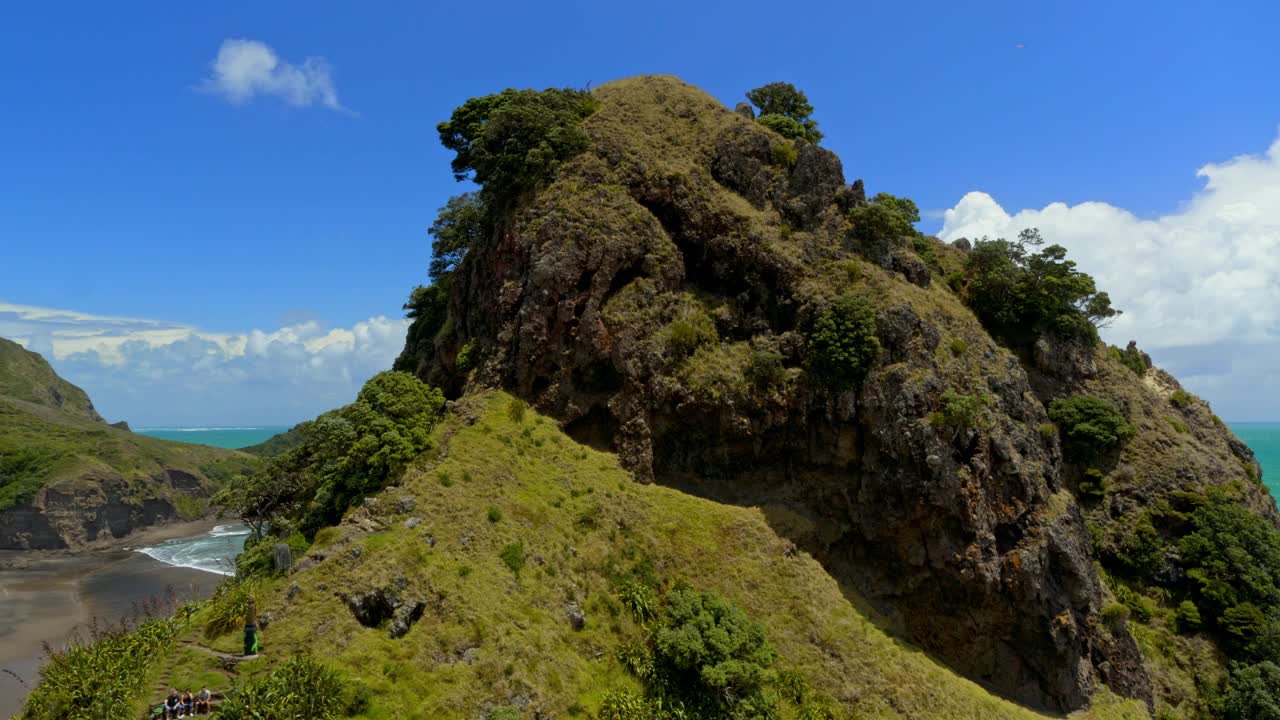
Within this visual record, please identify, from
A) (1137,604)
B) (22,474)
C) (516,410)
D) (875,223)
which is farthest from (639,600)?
(22,474)

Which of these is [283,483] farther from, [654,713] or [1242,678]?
[1242,678]

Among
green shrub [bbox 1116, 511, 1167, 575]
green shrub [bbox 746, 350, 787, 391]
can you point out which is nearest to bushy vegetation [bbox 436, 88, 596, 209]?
green shrub [bbox 746, 350, 787, 391]

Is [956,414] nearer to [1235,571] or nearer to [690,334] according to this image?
[690,334]

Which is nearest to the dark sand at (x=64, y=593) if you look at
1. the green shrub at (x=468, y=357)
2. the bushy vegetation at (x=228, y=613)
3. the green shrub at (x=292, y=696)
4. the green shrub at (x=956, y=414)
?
the bushy vegetation at (x=228, y=613)

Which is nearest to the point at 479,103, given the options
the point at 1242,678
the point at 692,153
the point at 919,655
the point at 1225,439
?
the point at 692,153

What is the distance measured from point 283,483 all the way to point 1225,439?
251ft

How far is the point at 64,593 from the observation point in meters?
74.3

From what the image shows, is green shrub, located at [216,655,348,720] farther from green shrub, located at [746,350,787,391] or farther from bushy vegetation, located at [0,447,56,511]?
bushy vegetation, located at [0,447,56,511]

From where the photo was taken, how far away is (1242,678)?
40.1 m

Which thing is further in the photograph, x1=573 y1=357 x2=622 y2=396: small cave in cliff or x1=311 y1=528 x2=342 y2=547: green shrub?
x1=573 y1=357 x2=622 y2=396: small cave in cliff

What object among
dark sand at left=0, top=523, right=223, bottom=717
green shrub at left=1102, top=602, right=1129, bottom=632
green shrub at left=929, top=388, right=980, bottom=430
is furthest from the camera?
dark sand at left=0, top=523, right=223, bottom=717

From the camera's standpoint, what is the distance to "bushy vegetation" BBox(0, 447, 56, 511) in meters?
93.9

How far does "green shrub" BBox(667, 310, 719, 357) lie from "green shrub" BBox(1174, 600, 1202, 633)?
121ft

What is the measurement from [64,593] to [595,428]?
251 ft
